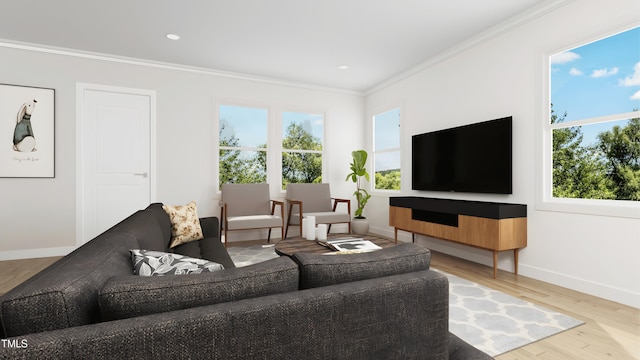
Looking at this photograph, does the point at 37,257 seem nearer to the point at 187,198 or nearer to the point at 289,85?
the point at 187,198

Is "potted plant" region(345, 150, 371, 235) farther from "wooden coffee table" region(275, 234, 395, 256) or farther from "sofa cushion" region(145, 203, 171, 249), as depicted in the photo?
"sofa cushion" region(145, 203, 171, 249)

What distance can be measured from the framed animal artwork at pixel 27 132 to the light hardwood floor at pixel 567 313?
44.8 inches

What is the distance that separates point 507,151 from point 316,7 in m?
2.40

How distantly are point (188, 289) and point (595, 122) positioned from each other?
3348mm

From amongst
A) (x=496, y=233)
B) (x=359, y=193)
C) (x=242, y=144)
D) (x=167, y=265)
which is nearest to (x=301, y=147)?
(x=242, y=144)

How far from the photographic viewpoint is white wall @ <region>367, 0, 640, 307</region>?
2.50 meters

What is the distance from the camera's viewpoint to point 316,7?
9.93 ft

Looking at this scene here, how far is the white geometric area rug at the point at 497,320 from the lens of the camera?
1.90 m

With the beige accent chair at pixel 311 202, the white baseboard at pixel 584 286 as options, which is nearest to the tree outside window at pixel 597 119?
the white baseboard at pixel 584 286

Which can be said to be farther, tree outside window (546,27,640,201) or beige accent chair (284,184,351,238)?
beige accent chair (284,184,351,238)

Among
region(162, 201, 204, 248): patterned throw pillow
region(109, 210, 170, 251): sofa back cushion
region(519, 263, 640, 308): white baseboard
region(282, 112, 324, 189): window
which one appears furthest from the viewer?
region(282, 112, 324, 189): window


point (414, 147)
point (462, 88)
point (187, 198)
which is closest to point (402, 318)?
point (462, 88)

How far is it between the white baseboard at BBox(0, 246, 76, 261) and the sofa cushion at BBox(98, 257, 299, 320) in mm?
4254

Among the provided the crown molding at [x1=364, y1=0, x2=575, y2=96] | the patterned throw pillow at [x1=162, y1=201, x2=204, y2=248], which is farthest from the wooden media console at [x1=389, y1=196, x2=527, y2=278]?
the patterned throw pillow at [x1=162, y1=201, x2=204, y2=248]
